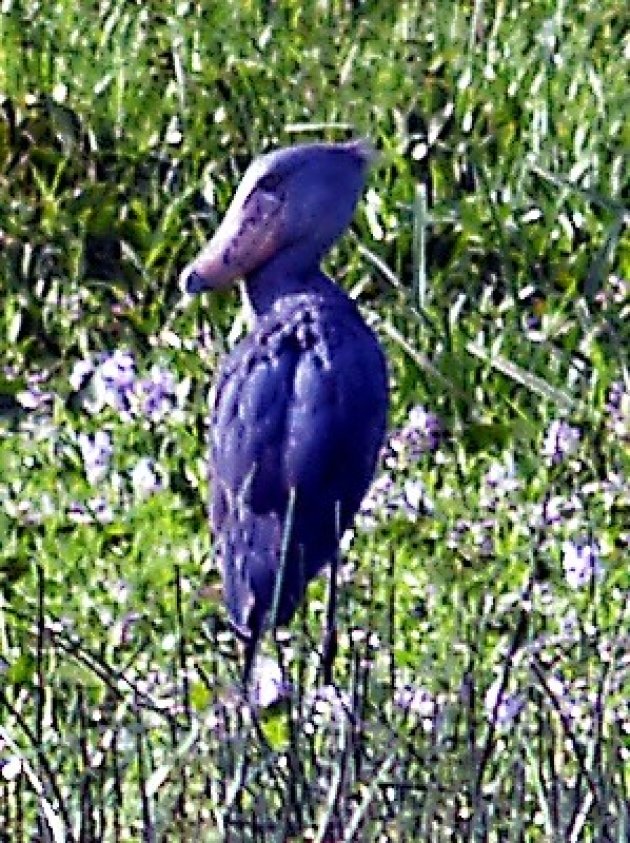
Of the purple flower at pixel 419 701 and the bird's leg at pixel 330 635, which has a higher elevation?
the bird's leg at pixel 330 635

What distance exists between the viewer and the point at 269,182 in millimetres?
3418

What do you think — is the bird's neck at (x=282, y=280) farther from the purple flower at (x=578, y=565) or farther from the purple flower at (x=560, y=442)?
the purple flower at (x=560, y=442)

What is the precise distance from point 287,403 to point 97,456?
1240 millimetres

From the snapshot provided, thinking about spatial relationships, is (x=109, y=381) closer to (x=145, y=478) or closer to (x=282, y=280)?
(x=145, y=478)

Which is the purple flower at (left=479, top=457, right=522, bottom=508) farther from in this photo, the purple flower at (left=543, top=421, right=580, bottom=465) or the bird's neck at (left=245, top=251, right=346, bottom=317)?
the bird's neck at (left=245, top=251, right=346, bottom=317)

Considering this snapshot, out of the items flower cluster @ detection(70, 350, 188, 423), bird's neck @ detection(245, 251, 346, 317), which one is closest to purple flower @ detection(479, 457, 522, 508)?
flower cluster @ detection(70, 350, 188, 423)

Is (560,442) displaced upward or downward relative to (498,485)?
upward

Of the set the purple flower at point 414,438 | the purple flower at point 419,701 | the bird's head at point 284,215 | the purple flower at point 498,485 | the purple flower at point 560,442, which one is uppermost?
the bird's head at point 284,215

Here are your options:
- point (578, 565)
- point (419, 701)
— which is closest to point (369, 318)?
point (578, 565)

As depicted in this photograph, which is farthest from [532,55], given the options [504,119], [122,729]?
[122,729]

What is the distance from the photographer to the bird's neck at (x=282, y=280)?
11.2ft

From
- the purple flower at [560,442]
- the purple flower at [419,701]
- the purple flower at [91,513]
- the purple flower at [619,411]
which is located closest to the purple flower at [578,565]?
the purple flower at [560,442]

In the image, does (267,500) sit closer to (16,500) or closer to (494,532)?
(494,532)

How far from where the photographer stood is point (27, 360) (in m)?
5.45
